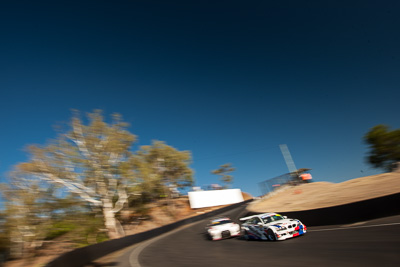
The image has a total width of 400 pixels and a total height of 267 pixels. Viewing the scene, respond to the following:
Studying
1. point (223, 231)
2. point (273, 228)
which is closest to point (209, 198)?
point (223, 231)

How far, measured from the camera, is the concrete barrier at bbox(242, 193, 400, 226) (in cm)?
963

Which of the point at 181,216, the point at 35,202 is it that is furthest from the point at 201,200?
the point at 35,202

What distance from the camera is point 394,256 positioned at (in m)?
4.84

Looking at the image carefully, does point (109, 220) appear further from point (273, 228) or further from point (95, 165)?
point (273, 228)

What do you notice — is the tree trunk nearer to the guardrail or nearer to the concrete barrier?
the guardrail

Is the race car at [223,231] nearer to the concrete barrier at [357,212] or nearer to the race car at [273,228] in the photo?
the race car at [273,228]

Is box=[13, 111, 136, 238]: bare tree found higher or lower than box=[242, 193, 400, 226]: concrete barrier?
higher

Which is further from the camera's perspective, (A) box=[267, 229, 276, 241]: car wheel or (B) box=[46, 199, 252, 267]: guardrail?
(B) box=[46, 199, 252, 267]: guardrail

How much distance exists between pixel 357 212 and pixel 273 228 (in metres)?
4.25

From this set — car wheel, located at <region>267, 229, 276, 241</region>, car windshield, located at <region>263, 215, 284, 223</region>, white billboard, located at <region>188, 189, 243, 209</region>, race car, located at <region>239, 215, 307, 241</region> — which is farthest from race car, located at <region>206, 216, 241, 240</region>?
white billboard, located at <region>188, 189, 243, 209</region>

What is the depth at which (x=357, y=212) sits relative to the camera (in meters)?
10.4

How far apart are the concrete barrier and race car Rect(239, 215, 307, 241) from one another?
2.51 m

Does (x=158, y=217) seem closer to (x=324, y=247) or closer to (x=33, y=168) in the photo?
(x=33, y=168)

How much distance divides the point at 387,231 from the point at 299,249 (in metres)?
2.88
